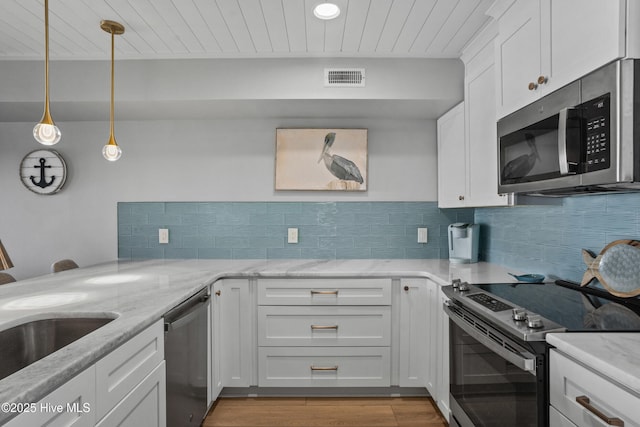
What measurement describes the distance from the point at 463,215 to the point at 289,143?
5.05 ft

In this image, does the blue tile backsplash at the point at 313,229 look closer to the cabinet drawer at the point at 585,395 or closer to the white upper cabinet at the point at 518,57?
the white upper cabinet at the point at 518,57

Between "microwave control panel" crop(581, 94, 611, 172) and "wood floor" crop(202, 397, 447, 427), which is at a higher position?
"microwave control panel" crop(581, 94, 611, 172)

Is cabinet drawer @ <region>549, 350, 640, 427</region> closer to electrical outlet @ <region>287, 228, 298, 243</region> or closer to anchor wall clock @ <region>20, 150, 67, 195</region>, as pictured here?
electrical outlet @ <region>287, 228, 298, 243</region>

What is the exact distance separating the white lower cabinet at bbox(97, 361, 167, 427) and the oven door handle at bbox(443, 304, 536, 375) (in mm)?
1293

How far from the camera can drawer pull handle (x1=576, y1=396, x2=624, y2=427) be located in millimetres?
894

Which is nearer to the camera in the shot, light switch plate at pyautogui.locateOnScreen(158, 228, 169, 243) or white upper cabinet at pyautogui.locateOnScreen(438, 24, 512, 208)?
white upper cabinet at pyautogui.locateOnScreen(438, 24, 512, 208)

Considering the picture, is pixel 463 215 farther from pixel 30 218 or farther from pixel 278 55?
pixel 30 218

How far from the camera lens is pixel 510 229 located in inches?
98.1

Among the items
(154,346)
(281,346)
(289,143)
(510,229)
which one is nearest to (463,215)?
(510,229)

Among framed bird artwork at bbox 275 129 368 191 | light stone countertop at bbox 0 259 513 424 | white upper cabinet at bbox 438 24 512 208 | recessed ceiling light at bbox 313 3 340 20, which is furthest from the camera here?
framed bird artwork at bbox 275 129 368 191

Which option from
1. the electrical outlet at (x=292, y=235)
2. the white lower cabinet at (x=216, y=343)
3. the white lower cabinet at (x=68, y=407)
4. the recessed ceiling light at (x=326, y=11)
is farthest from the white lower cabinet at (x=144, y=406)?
the recessed ceiling light at (x=326, y=11)

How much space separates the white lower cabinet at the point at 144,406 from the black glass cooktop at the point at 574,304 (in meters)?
1.46

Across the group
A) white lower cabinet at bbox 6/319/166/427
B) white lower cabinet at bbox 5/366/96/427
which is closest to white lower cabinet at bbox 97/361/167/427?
white lower cabinet at bbox 6/319/166/427

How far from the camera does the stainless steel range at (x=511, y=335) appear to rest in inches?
46.6
